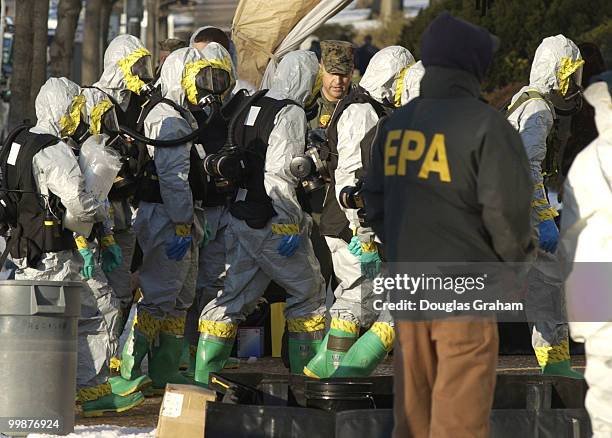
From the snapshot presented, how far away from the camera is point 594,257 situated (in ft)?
19.8

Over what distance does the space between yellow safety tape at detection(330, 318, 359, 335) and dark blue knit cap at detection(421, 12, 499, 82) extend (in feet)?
10.5

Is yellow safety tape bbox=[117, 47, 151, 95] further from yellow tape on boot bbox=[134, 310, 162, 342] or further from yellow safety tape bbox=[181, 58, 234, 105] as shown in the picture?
yellow tape on boot bbox=[134, 310, 162, 342]

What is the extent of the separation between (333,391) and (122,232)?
3093 mm

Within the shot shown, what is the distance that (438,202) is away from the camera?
5.98m

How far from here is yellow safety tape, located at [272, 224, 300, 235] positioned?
31.0 ft

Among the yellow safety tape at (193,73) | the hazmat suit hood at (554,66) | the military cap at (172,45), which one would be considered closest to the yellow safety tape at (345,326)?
the yellow safety tape at (193,73)

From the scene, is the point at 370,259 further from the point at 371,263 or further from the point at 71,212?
the point at 71,212

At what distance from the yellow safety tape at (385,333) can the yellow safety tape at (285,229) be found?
96cm

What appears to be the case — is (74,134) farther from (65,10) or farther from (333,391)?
(65,10)

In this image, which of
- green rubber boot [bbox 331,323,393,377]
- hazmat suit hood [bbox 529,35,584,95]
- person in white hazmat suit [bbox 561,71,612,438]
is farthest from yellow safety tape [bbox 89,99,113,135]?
person in white hazmat suit [bbox 561,71,612,438]

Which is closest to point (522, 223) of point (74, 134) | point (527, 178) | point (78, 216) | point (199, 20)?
point (527, 178)

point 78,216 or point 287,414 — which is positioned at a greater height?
point 78,216

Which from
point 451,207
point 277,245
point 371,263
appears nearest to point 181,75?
point 277,245

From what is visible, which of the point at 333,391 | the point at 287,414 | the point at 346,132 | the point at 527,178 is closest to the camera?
the point at 527,178
